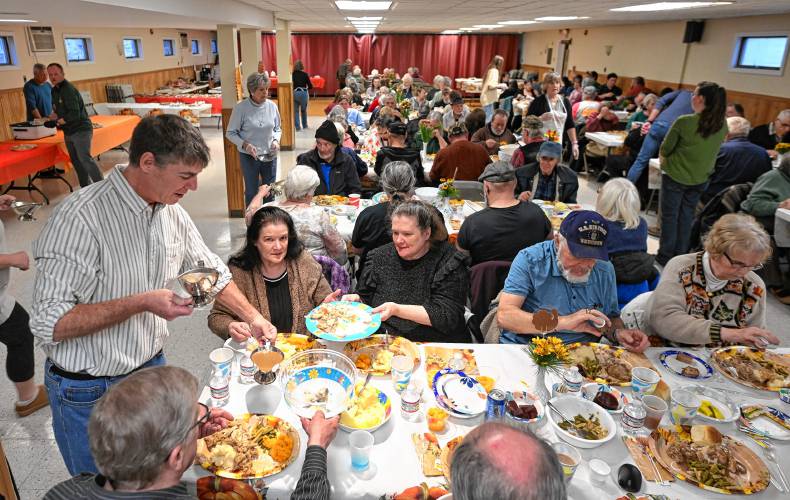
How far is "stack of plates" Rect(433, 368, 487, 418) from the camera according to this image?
167 cm

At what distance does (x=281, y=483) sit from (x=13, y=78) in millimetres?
9948

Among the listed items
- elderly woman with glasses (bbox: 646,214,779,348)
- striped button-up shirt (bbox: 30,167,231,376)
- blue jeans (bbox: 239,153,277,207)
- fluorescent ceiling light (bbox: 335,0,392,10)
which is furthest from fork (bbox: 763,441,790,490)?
fluorescent ceiling light (bbox: 335,0,392,10)

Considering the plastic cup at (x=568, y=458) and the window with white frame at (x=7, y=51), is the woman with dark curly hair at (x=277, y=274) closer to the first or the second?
the plastic cup at (x=568, y=458)

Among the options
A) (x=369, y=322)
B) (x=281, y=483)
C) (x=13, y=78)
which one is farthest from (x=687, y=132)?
(x=13, y=78)

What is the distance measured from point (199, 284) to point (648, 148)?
4.87 meters

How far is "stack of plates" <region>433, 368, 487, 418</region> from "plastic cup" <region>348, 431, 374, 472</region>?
346mm

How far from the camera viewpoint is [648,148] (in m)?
5.00

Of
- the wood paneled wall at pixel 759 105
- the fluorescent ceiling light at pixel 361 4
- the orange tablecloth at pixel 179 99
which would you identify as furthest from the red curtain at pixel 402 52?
the fluorescent ceiling light at pixel 361 4

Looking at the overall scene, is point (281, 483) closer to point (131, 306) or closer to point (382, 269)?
point (131, 306)

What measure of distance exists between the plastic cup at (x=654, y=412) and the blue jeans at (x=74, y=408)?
1.80 m

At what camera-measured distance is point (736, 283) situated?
87.1 inches

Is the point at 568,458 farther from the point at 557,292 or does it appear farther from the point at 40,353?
the point at 40,353

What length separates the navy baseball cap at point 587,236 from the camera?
204 centimetres

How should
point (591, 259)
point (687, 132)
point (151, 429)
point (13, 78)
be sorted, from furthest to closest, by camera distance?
1. point (13, 78)
2. point (687, 132)
3. point (591, 259)
4. point (151, 429)
